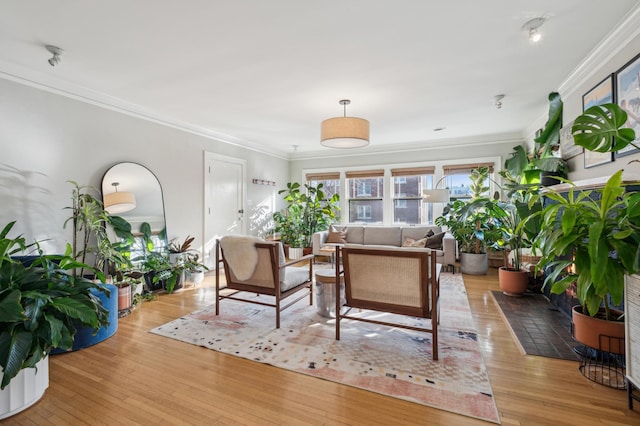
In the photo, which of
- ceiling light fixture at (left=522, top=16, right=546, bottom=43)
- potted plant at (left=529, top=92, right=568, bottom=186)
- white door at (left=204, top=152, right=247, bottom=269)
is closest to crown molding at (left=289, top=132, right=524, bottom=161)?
potted plant at (left=529, top=92, right=568, bottom=186)

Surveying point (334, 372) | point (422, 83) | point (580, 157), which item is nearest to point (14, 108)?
point (334, 372)

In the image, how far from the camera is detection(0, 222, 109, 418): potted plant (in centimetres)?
147

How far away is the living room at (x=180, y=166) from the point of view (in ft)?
5.48

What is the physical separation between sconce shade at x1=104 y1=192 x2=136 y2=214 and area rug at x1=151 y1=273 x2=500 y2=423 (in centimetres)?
174

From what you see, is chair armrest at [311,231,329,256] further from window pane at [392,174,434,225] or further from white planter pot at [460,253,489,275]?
white planter pot at [460,253,489,275]

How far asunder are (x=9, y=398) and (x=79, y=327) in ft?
2.61

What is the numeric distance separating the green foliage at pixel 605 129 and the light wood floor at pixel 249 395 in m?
1.48

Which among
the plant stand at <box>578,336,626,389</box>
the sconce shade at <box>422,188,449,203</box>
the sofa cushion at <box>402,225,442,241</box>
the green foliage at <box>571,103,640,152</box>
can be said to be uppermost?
the green foliage at <box>571,103,640,152</box>

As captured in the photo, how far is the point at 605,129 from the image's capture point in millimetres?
1814

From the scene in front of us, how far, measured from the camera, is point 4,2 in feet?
6.31

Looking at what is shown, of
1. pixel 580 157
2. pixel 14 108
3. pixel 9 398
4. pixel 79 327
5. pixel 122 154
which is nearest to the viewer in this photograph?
pixel 9 398

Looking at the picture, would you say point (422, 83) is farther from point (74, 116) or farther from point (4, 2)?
point (74, 116)

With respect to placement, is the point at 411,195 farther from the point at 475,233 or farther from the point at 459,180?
the point at 475,233

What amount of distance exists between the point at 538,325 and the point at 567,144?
2.03 metres
